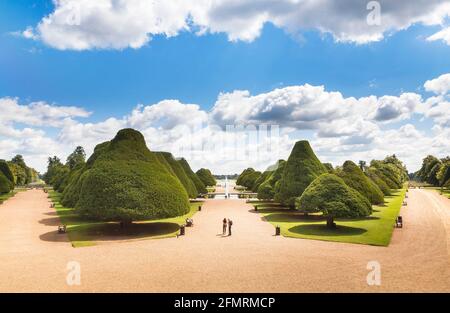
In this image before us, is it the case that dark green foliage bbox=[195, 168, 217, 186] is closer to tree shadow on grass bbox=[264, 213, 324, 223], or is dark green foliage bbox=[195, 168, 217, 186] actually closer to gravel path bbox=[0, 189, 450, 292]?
tree shadow on grass bbox=[264, 213, 324, 223]

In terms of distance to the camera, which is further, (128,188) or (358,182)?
(358,182)

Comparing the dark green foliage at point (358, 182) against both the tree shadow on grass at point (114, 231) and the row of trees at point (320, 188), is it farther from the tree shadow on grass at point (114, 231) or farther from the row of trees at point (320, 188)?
the tree shadow on grass at point (114, 231)

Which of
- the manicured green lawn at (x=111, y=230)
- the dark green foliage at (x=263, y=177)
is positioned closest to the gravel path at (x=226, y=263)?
the manicured green lawn at (x=111, y=230)

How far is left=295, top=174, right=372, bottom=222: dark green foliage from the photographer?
30719 millimetres

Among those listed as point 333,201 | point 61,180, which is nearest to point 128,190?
point 333,201

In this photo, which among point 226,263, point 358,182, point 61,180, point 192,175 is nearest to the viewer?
point 226,263

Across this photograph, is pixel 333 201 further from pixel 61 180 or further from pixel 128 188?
pixel 61 180

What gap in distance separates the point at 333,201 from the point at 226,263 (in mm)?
15378

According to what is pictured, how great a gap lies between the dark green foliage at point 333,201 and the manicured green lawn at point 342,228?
5.75ft

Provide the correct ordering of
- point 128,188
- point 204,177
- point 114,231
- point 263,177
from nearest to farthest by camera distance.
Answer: point 128,188 < point 114,231 < point 263,177 < point 204,177

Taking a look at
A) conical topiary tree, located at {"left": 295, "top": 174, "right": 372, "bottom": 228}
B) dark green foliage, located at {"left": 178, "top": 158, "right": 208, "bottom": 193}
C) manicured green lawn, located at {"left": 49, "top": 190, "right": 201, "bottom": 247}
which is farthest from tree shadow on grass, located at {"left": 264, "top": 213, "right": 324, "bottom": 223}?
dark green foliage, located at {"left": 178, "top": 158, "right": 208, "bottom": 193}

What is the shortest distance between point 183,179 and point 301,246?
34.0 metres

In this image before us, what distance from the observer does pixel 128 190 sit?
29.8 meters
